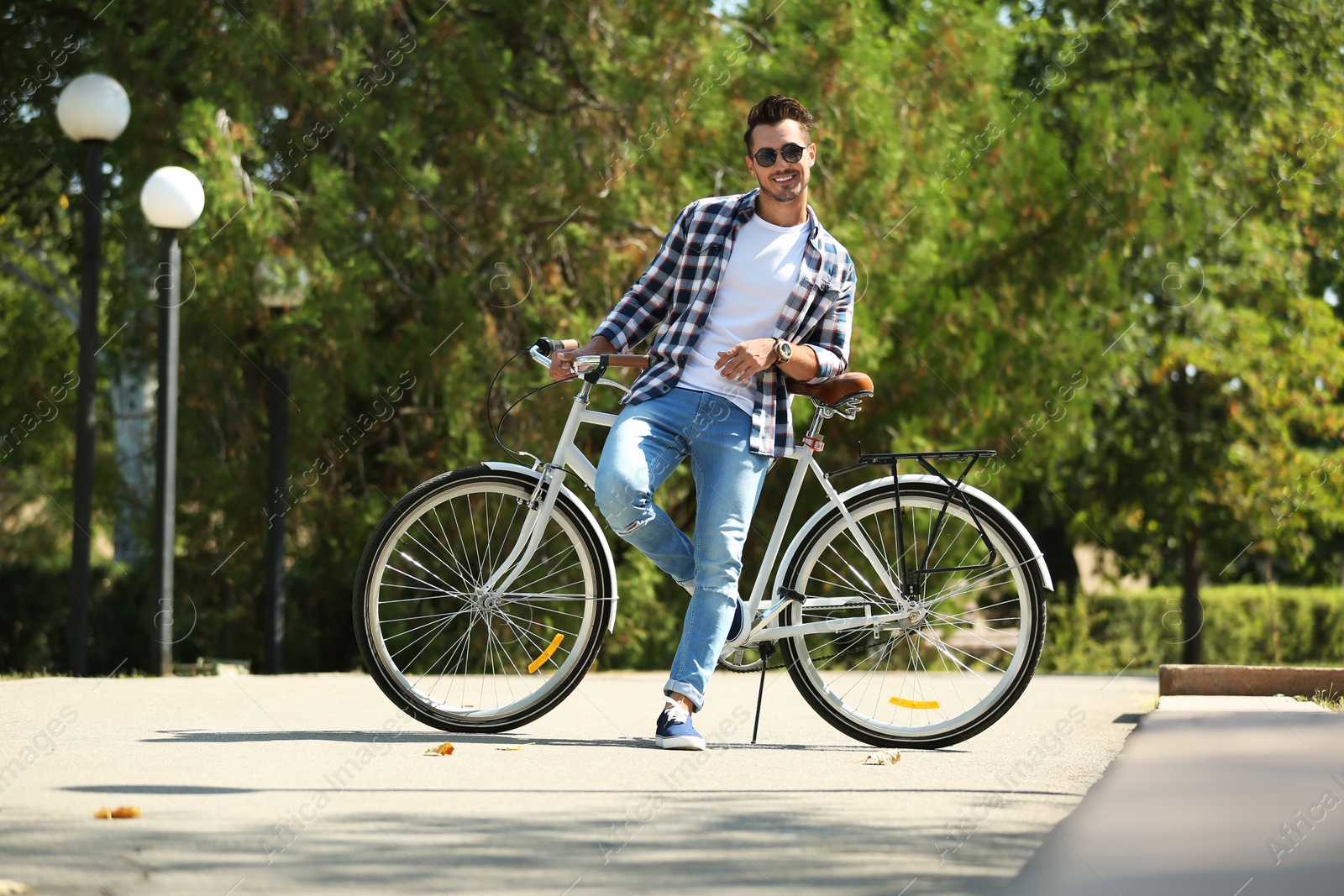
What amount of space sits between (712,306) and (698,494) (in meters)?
0.57

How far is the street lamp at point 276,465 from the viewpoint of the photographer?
878cm

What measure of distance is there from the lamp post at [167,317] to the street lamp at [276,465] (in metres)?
0.79

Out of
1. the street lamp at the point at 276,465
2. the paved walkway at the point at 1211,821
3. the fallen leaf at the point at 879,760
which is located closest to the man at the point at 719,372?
the fallen leaf at the point at 879,760

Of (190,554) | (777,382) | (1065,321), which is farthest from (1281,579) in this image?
(777,382)

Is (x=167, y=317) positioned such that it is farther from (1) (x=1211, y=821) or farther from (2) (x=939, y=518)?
(1) (x=1211, y=821)

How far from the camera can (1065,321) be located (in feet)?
35.5

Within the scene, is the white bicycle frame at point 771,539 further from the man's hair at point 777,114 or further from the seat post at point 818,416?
the man's hair at point 777,114

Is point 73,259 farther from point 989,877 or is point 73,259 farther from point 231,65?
point 989,877

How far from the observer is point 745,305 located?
4.49m

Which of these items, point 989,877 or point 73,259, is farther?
point 73,259

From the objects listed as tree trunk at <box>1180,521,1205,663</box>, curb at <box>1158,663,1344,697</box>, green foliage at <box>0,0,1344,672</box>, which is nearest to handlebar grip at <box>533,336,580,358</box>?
curb at <box>1158,663,1344,697</box>

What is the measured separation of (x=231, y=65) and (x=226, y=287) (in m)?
1.49

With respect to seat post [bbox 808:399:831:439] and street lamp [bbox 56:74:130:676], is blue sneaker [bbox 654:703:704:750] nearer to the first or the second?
seat post [bbox 808:399:831:439]

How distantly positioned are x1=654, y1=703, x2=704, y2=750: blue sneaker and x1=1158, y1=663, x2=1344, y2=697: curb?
2114 mm
